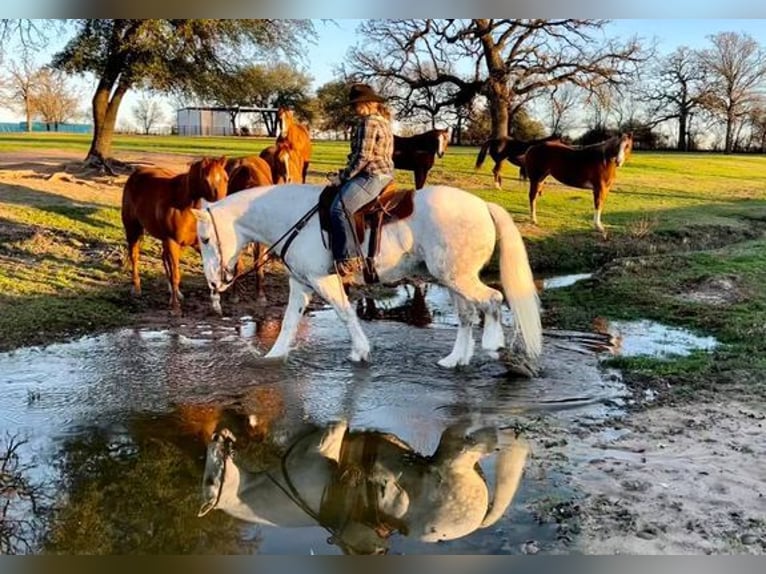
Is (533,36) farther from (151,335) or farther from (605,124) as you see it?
(151,335)

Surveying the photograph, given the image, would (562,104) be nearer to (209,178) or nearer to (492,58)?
(492,58)

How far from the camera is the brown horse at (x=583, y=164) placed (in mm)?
5715

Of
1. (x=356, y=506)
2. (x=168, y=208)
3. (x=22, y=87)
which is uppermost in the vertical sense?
(x=22, y=87)

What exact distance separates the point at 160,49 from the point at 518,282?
9.60ft

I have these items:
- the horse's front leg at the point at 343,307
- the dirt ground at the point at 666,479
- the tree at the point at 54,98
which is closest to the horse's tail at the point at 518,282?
the dirt ground at the point at 666,479

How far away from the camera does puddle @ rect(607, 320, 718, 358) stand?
508 centimetres

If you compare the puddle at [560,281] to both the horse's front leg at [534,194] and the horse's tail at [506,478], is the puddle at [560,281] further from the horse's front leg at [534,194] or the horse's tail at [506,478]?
the horse's tail at [506,478]

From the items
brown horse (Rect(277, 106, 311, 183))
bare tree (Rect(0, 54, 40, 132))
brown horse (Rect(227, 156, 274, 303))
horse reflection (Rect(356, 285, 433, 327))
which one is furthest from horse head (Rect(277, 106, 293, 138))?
bare tree (Rect(0, 54, 40, 132))

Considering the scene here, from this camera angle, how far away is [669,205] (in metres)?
6.02

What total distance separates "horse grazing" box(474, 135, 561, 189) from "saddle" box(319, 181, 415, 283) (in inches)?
50.0

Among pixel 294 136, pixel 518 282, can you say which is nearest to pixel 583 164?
pixel 518 282

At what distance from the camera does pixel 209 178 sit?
5.16m

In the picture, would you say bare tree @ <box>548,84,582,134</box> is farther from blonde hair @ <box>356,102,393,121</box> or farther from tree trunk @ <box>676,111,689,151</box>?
blonde hair @ <box>356,102,393,121</box>

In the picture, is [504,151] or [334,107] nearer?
[334,107]
